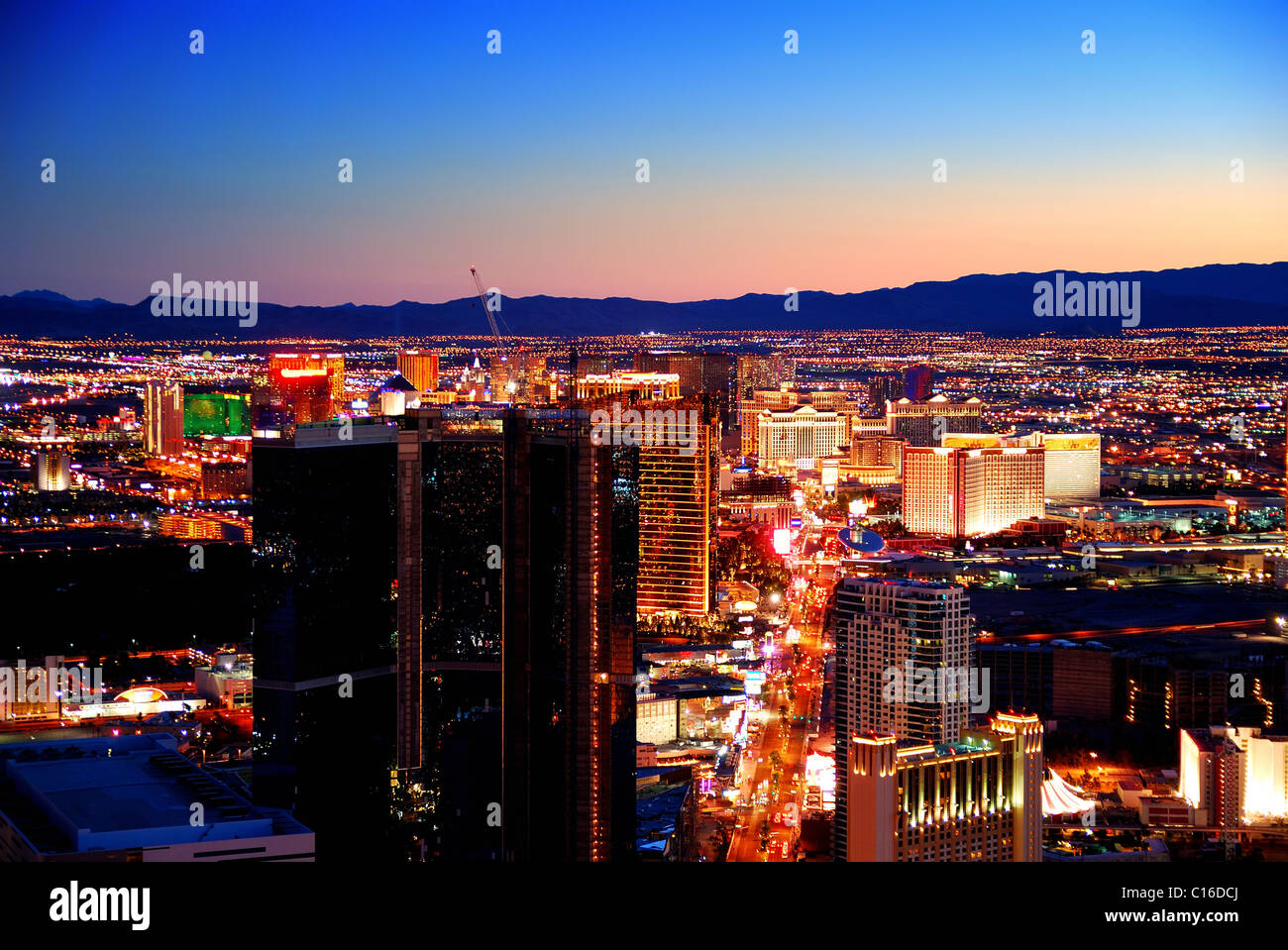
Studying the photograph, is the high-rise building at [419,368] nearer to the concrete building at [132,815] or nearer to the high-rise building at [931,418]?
the concrete building at [132,815]

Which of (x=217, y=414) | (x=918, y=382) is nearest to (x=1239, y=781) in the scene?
(x=217, y=414)

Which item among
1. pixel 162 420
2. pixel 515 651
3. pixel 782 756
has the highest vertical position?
pixel 162 420

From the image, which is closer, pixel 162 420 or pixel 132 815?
pixel 132 815

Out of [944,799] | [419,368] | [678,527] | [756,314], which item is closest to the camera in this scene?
[944,799]

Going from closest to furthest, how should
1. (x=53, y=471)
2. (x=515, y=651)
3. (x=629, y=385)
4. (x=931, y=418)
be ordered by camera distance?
1. (x=515, y=651)
2. (x=53, y=471)
3. (x=629, y=385)
4. (x=931, y=418)

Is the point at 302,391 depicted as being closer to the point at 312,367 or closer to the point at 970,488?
the point at 312,367

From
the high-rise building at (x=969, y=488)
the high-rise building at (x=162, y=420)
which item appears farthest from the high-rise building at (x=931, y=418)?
the high-rise building at (x=162, y=420)

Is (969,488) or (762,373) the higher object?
(762,373)
